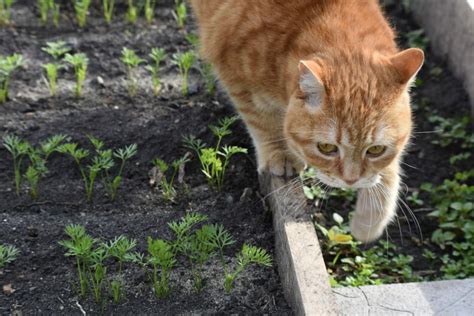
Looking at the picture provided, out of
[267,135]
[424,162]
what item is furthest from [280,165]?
[424,162]

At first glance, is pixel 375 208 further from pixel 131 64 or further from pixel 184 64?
pixel 131 64

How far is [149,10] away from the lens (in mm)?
4816

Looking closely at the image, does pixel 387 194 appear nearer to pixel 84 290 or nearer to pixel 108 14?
pixel 84 290

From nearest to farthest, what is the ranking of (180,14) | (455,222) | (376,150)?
(376,150) < (455,222) < (180,14)

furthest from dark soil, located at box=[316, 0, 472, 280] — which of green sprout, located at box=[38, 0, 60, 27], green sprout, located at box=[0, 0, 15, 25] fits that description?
green sprout, located at box=[0, 0, 15, 25]

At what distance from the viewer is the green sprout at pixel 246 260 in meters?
2.96

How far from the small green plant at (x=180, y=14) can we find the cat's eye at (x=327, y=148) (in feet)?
5.85

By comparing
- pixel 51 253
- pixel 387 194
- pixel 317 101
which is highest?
pixel 317 101

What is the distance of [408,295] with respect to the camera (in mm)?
3195

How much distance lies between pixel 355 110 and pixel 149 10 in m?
2.21

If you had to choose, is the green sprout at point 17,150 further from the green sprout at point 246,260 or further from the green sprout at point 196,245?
the green sprout at point 246,260

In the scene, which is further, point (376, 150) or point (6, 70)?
point (6, 70)

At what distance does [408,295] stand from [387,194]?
535 mm

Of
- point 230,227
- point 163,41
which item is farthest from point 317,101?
point 163,41
